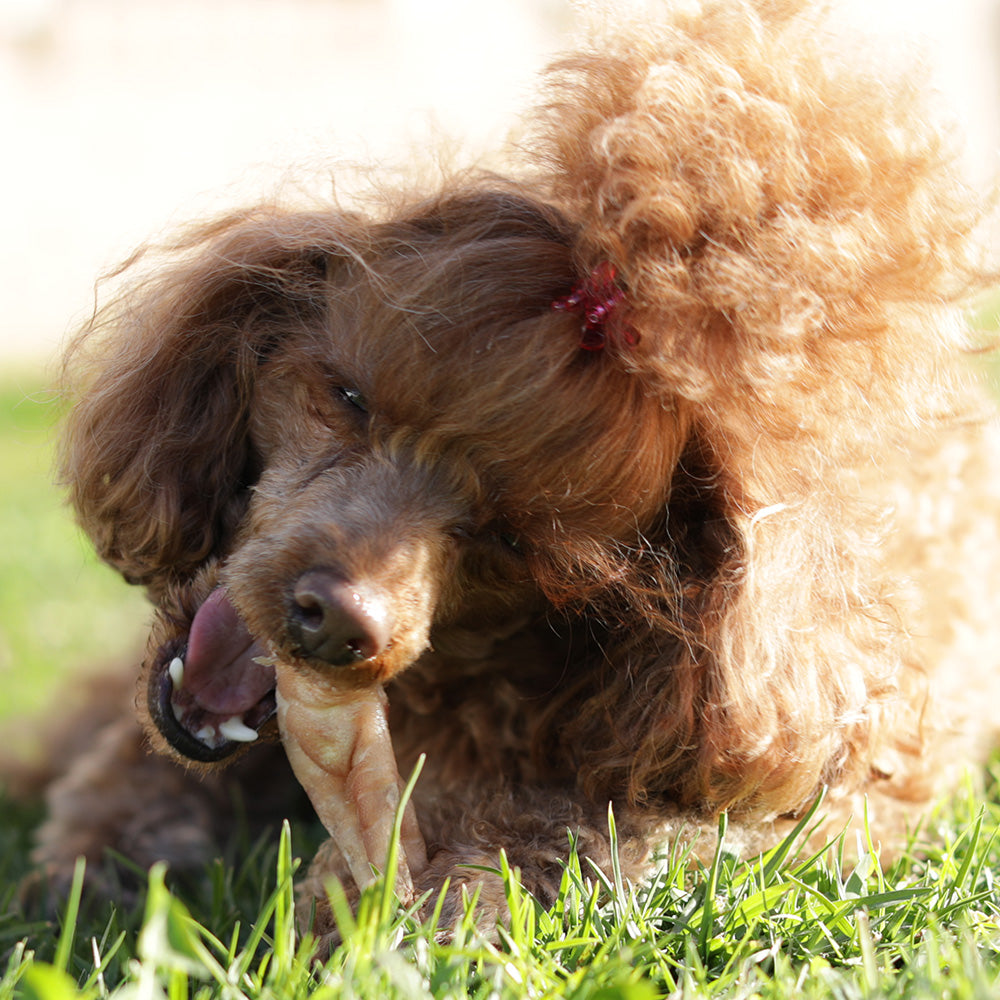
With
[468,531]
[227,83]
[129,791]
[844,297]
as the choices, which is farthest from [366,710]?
[227,83]

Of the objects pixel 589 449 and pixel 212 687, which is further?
pixel 212 687

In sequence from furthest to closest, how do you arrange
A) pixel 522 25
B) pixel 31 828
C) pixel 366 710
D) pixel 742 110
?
pixel 522 25 → pixel 31 828 → pixel 366 710 → pixel 742 110

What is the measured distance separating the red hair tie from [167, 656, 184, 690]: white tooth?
0.91 meters

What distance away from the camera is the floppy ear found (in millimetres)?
2240

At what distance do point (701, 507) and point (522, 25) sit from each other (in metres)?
12.5

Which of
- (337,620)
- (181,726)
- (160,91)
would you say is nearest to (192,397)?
(181,726)

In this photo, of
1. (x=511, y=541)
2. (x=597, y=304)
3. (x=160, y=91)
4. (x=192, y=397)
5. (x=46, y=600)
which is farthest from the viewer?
(x=160, y=91)

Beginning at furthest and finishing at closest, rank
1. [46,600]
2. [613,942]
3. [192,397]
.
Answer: [46,600] < [192,397] < [613,942]

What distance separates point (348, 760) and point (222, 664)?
36 centimetres

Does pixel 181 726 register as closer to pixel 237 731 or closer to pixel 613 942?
pixel 237 731

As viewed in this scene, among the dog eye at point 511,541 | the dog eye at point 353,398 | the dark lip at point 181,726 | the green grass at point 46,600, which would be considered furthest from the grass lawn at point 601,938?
the green grass at point 46,600

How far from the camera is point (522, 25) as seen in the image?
526 inches

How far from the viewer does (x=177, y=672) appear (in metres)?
2.08

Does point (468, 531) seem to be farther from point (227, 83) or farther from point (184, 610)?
point (227, 83)
